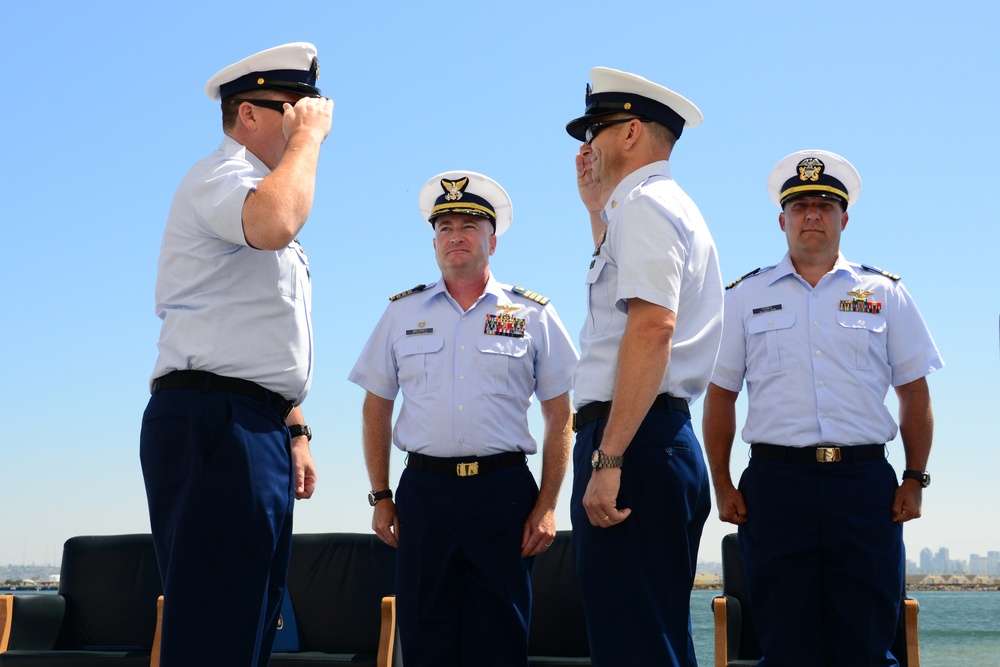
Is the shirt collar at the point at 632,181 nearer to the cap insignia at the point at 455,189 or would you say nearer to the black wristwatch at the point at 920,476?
the cap insignia at the point at 455,189

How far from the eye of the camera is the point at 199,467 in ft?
6.70

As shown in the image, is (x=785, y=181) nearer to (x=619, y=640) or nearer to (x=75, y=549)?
(x=619, y=640)

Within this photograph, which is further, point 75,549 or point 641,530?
point 75,549

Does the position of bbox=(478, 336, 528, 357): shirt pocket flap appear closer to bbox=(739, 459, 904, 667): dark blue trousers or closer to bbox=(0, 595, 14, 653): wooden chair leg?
bbox=(739, 459, 904, 667): dark blue trousers

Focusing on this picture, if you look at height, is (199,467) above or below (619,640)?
above

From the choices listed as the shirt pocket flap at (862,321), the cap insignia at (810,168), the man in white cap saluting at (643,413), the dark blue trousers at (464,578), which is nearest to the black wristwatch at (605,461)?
the man in white cap saluting at (643,413)

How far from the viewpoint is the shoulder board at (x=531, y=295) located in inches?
149

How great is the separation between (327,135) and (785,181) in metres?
2.20

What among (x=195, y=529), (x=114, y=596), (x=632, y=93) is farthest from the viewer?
(x=114, y=596)

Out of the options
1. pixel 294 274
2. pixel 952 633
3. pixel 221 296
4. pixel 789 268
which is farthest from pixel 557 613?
pixel 952 633

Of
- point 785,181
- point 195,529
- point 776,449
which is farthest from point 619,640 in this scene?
point 785,181

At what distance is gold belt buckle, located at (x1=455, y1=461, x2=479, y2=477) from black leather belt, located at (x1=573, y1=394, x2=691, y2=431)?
97 centimetres

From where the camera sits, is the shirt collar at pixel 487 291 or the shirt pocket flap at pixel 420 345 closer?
the shirt pocket flap at pixel 420 345

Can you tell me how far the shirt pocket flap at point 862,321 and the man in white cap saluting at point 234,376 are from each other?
6.70 feet
